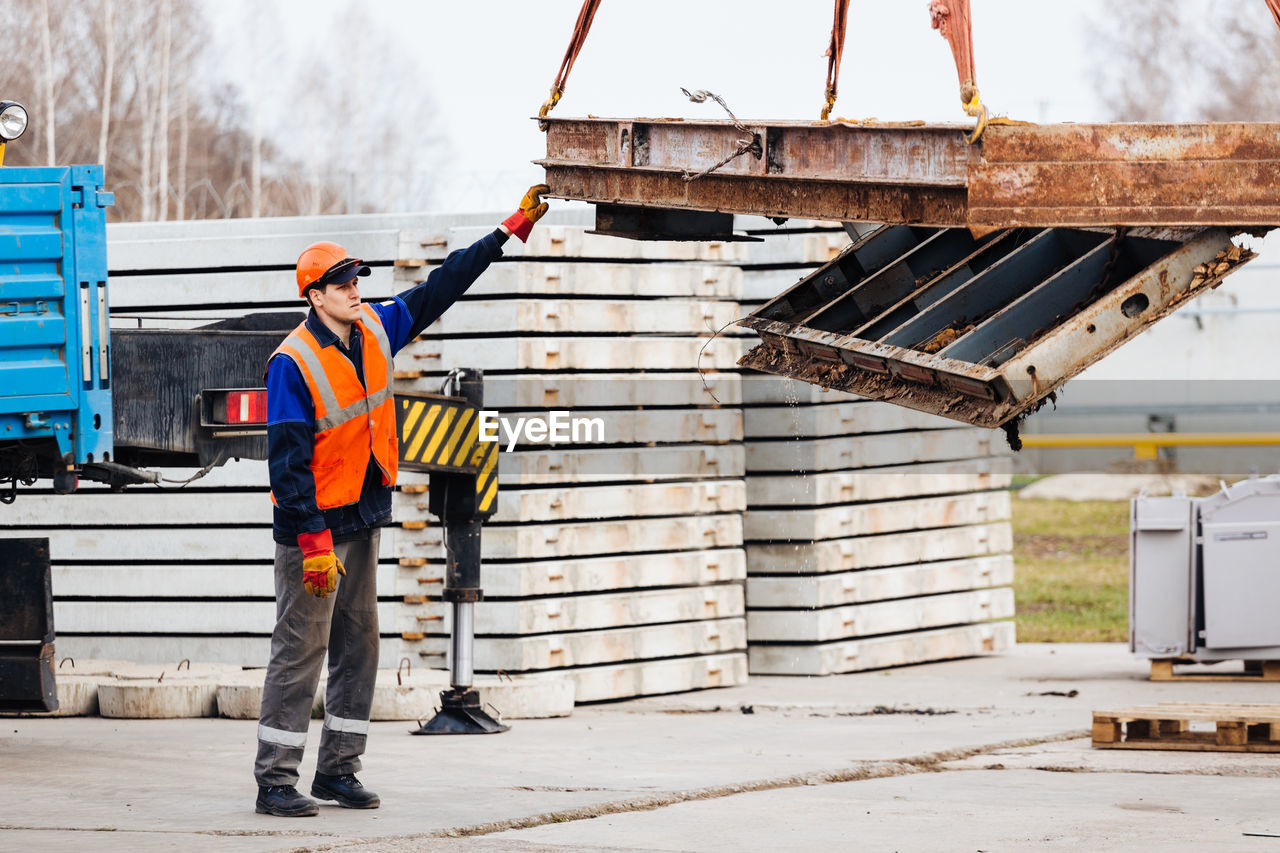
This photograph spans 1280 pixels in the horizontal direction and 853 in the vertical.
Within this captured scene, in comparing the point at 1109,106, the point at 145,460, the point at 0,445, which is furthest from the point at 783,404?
the point at 1109,106

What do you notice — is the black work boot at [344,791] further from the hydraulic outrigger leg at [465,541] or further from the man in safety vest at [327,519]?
the hydraulic outrigger leg at [465,541]

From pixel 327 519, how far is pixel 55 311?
1822 mm

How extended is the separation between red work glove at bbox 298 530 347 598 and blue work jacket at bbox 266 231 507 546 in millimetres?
34

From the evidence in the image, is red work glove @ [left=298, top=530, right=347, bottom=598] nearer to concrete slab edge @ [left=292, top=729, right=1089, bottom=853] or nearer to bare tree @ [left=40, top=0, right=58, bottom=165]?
concrete slab edge @ [left=292, top=729, right=1089, bottom=853]

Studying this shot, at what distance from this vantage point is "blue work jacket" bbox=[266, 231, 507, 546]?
617 centimetres

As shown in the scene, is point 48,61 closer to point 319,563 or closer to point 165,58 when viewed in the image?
point 165,58

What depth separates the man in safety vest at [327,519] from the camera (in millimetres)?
6199

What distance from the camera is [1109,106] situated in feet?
148

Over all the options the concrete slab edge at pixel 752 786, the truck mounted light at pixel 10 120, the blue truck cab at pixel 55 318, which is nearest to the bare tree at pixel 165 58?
the truck mounted light at pixel 10 120

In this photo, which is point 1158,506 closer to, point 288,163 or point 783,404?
point 783,404

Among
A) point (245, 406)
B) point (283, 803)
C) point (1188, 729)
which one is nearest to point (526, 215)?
point (245, 406)

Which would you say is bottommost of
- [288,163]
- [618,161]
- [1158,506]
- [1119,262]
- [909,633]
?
[909,633]

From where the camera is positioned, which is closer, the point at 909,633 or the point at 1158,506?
the point at 1158,506

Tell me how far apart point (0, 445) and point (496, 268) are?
11.1 feet
